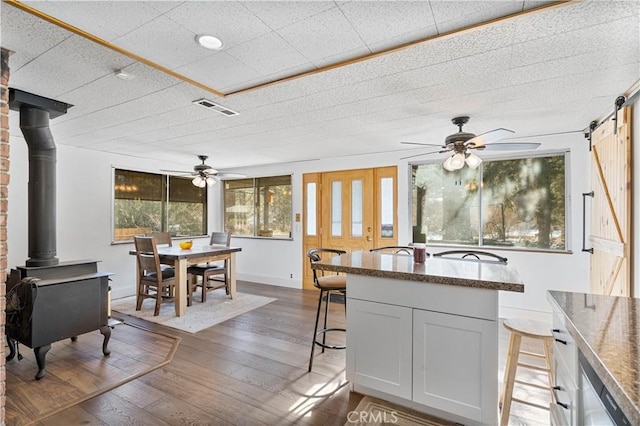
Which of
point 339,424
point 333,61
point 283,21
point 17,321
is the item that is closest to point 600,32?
point 333,61

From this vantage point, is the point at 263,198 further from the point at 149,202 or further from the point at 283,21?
the point at 283,21

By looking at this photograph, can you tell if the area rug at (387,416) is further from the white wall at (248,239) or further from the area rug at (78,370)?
the white wall at (248,239)

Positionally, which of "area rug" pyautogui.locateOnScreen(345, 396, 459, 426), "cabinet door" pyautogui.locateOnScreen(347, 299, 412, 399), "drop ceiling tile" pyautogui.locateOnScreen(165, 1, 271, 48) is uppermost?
"drop ceiling tile" pyautogui.locateOnScreen(165, 1, 271, 48)

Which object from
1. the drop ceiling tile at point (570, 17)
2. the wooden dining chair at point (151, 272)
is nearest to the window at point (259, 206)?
the wooden dining chair at point (151, 272)

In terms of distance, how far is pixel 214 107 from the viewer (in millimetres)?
2930

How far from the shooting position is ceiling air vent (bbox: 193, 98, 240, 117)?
2.78 m

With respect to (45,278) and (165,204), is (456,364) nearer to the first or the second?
(45,278)

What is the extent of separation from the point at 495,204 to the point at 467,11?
10.8 ft

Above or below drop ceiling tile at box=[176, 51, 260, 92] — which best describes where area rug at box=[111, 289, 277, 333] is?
below

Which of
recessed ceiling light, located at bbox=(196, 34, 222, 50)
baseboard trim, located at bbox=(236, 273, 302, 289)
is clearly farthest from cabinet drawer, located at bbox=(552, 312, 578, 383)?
baseboard trim, located at bbox=(236, 273, 302, 289)

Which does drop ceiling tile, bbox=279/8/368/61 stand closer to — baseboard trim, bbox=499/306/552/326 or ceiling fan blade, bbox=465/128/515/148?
ceiling fan blade, bbox=465/128/515/148

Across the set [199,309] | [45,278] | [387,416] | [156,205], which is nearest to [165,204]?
[156,205]

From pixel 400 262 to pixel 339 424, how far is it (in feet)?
3.86

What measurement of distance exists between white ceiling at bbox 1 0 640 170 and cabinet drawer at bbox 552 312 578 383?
5.00 ft
